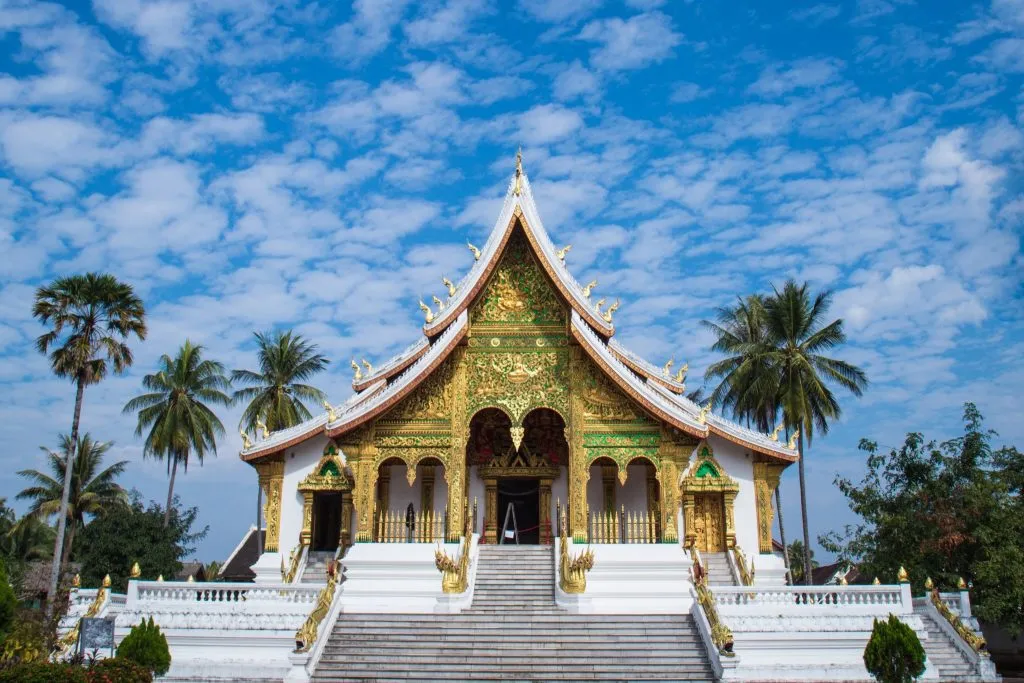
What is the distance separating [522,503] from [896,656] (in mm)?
10282

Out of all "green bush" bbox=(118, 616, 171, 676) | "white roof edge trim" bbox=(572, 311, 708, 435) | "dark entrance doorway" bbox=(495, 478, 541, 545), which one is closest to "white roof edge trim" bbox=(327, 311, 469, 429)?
"white roof edge trim" bbox=(572, 311, 708, 435)

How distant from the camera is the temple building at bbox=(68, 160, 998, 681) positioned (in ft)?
43.4

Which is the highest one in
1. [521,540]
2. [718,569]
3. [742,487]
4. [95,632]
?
[742,487]

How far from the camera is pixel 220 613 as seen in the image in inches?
549

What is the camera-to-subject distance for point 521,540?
20.3 meters

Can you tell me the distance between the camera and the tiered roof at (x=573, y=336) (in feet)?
57.1

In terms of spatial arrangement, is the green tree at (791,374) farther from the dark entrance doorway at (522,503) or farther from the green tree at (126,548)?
the green tree at (126,548)

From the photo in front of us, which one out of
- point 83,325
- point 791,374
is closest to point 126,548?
point 83,325

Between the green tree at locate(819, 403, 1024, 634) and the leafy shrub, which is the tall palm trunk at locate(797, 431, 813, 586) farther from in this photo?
the leafy shrub

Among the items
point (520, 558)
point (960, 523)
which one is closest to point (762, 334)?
point (960, 523)

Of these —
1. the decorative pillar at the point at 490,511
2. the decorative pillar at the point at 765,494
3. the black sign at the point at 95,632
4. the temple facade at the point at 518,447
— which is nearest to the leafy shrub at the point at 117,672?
the black sign at the point at 95,632

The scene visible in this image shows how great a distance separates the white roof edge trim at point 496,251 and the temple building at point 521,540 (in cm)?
8

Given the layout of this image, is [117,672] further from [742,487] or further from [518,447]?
[742,487]

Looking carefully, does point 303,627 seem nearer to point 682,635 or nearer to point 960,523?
point 682,635
